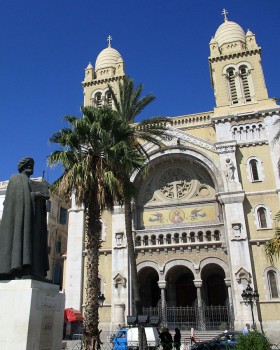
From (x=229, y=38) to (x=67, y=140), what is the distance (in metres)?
24.0

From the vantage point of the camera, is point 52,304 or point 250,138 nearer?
point 52,304

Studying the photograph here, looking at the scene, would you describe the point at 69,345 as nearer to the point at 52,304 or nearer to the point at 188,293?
the point at 188,293

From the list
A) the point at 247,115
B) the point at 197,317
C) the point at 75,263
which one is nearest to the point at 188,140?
the point at 247,115

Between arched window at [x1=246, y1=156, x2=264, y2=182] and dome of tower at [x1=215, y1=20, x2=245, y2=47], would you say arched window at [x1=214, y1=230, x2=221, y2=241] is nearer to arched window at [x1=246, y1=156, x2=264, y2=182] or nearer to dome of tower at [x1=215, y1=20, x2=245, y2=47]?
arched window at [x1=246, y1=156, x2=264, y2=182]

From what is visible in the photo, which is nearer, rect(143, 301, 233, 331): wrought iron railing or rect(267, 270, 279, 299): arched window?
rect(267, 270, 279, 299): arched window

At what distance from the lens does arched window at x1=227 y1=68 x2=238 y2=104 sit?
30002 mm

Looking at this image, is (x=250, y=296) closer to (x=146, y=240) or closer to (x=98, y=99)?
(x=146, y=240)

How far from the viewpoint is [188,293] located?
29.0 meters

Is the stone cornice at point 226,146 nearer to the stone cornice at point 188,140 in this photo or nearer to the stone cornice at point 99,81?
the stone cornice at point 188,140

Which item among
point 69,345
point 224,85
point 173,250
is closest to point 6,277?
point 69,345

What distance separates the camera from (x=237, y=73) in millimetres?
30562

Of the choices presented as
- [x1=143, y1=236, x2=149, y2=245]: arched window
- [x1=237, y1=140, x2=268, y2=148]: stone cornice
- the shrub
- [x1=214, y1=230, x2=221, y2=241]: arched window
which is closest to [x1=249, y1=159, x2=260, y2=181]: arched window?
[x1=237, y1=140, x2=268, y2=148]: stone cornice

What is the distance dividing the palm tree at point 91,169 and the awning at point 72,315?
1123 cm

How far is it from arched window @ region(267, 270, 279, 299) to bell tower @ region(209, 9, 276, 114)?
12573 mm
